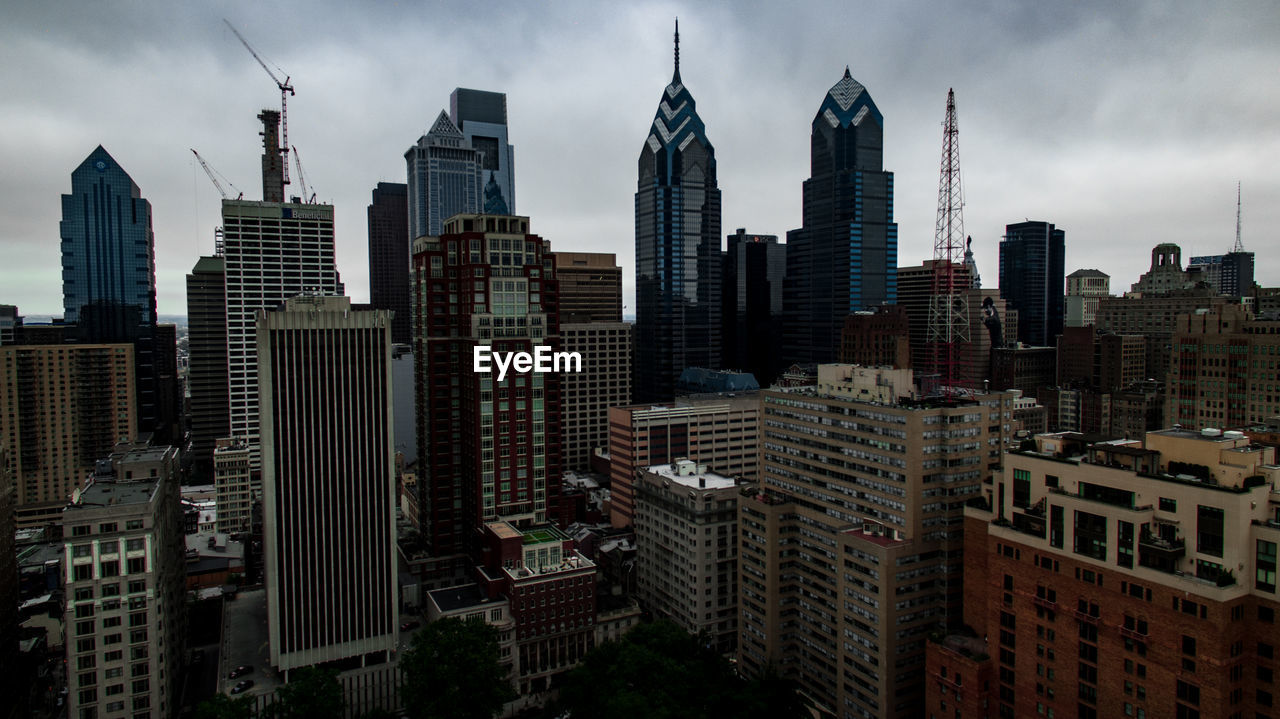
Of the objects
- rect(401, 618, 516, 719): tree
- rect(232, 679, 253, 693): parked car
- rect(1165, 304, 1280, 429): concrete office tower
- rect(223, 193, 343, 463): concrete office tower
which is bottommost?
rect(232, 679, 253, 693): parked car

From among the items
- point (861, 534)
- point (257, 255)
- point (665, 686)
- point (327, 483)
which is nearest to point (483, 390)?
point (327, 483)

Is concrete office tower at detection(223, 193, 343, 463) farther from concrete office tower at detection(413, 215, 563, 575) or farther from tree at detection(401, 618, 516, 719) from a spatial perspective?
tree at detection(401, 618, 516, 719)

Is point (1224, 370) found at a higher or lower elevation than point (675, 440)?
higher

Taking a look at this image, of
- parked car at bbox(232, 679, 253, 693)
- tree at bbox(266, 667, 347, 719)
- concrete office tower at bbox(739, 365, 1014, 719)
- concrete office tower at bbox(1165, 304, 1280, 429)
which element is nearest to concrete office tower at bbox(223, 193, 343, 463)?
parked car at bbox(232, 679, 253, 693)

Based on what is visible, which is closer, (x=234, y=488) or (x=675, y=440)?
(x=675, y=440)

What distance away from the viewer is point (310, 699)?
86.6 metres

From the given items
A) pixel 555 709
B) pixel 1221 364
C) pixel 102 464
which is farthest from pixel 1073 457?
pixel 102 464

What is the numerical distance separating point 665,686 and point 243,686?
54919 millimetres

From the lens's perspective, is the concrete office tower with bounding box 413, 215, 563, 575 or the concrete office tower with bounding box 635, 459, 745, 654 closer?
the concrete office tower with bounding box 635, 459, 745, 654

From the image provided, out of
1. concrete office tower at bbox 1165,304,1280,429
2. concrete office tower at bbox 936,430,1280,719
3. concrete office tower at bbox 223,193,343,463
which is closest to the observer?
concrete office tower at bbox 936,430,1280,719

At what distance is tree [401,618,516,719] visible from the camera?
91.1 meters

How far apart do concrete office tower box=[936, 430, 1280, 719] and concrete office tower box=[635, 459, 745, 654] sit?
137ft

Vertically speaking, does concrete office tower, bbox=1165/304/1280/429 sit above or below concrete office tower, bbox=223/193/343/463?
below

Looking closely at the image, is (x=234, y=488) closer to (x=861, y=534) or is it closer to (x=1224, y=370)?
(x=861, y=534)
